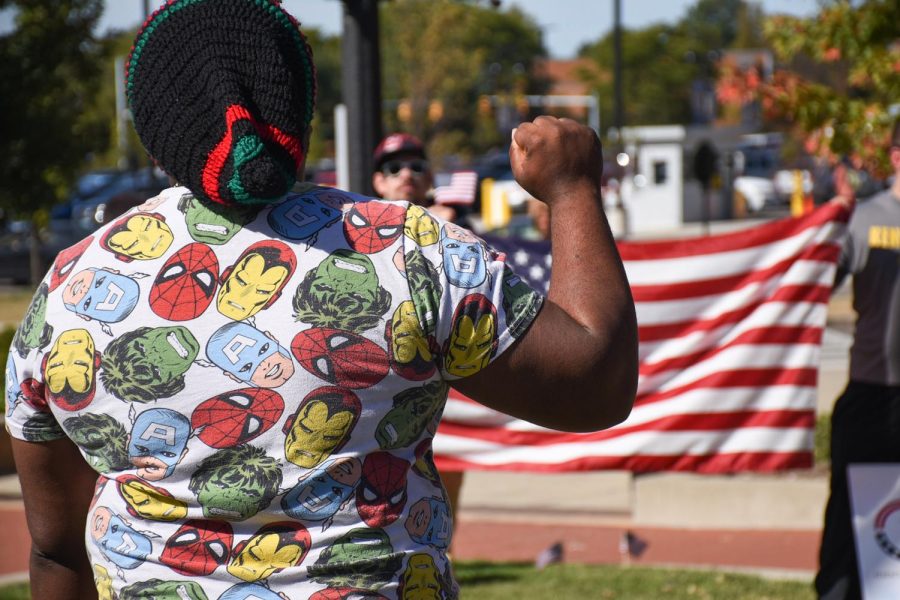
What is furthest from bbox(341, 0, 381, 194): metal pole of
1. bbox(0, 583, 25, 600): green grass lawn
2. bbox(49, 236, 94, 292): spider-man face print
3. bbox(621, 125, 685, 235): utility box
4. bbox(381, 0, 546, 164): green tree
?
bbox(381, 0, 546, 164): green tree

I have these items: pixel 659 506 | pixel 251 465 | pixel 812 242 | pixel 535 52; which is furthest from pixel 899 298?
pixel 535 52

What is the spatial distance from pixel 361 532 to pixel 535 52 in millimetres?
94467

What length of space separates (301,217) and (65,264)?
0.38 metres

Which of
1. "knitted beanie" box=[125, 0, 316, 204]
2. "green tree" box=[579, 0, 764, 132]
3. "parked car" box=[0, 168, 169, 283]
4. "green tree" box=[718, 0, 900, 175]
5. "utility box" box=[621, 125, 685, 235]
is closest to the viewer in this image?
"knitted beanie" box=[125, 0, 316, 204]

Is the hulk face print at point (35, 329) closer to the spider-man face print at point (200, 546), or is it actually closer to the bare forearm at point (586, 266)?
the spider-man face print at point (200, 546)

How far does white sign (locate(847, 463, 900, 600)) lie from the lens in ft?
14.9

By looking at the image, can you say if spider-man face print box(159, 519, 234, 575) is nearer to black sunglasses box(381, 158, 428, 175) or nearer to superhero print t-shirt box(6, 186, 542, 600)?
→ superhero print t-shirt box(6, 186, 542, 600)

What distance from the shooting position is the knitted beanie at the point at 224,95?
169 centimetres

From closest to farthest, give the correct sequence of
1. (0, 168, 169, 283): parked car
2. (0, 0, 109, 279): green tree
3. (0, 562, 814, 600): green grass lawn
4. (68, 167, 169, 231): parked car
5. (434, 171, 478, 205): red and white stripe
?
(0, 562, 814, 600): green grass lawn < (434, 171, 478, 205): red and white stripe < (0, 0, 109, 279): green tree < (0, 168, 169, 283): parked car < (68, 167, 169, 231): parked car

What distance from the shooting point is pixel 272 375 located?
1703mm

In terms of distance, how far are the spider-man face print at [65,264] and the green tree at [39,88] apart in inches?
434

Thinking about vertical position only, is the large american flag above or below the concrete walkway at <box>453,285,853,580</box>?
above

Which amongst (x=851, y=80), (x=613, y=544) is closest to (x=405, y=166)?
(x=613, y=544)

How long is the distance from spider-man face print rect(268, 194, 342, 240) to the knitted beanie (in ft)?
0.19
